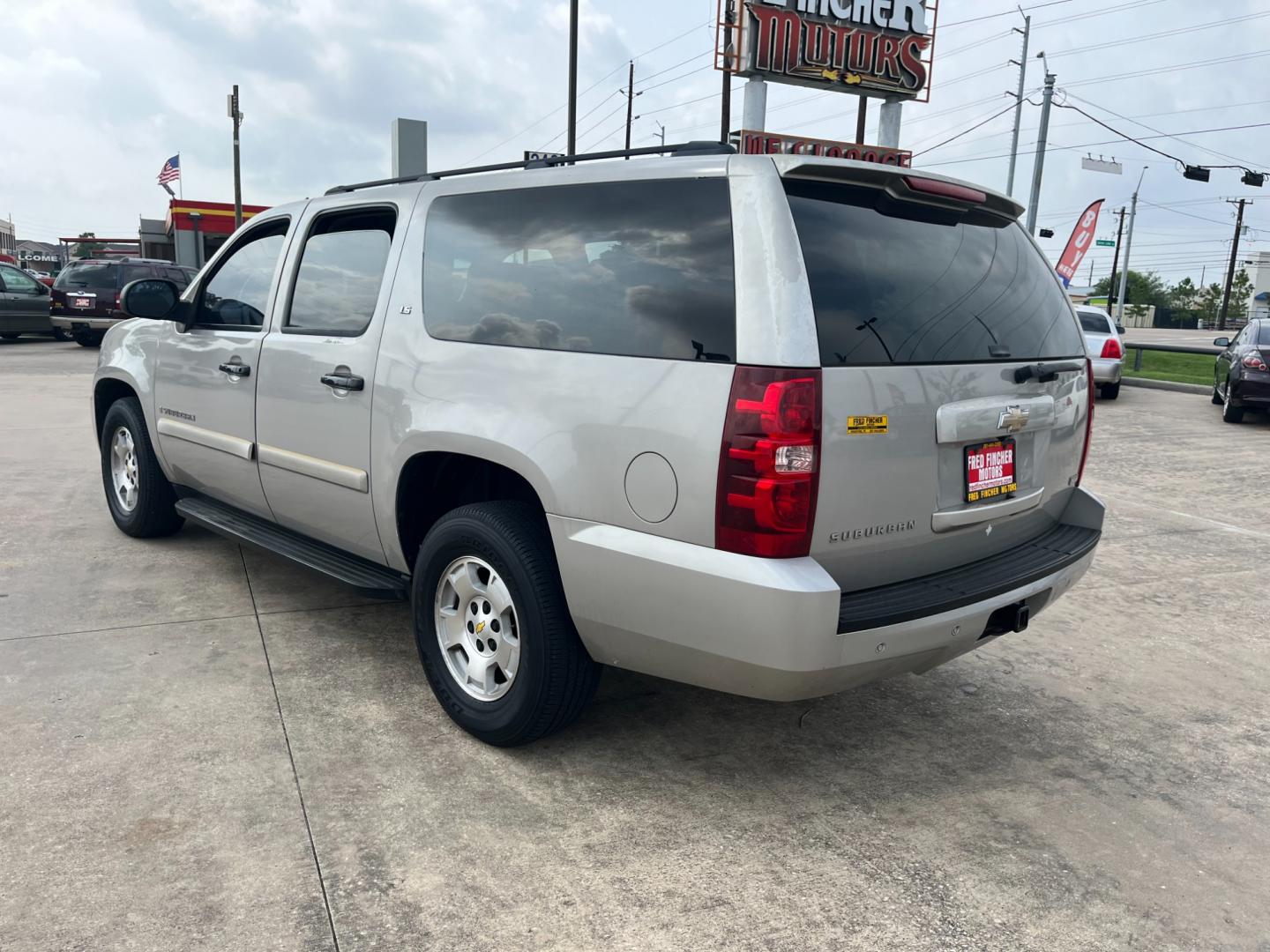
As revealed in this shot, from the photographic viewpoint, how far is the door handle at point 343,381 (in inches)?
147

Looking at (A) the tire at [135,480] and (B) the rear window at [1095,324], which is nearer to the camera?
(A) the tire at [135,480]

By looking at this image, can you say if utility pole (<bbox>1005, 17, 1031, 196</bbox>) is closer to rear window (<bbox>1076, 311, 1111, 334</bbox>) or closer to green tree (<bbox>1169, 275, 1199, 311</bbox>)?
rear window (<bbox>1076, 311, 1111, 334</bbox>)

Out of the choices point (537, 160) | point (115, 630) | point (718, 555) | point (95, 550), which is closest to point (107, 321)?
point (95, 550)

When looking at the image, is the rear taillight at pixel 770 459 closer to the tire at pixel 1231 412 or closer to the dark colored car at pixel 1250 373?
the dark colored car at pixel 1250 373

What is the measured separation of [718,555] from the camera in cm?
266

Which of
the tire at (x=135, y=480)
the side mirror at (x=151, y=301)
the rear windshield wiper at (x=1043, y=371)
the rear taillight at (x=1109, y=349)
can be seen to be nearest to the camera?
the rear windshield wiper at (x=1043, y=371)

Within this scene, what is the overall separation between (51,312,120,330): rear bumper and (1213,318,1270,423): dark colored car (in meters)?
18.9

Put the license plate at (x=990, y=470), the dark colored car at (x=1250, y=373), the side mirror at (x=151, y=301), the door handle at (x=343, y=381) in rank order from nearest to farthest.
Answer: the license plate at (x=990, y=470)
the door handle at (x=343, y=381)
the side mirror at (x=151, y=301)
the dark colored car at (x=1250, y=373)

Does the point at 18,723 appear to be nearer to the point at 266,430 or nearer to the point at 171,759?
the point at 171,759

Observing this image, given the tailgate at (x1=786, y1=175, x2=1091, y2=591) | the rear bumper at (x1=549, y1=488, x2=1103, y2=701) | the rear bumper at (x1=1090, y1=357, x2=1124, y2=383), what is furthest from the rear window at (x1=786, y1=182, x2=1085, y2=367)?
the rear bumper at (x1=1090, y1=357, x2=1124, y2=383)

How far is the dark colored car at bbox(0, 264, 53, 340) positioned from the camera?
19.9 metres

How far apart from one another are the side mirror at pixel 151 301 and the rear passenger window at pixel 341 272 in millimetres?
941

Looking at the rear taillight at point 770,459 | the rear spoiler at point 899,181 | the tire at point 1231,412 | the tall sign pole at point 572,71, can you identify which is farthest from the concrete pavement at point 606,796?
the tall sign pole at point 572,71

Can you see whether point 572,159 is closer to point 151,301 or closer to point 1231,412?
point 151,301
